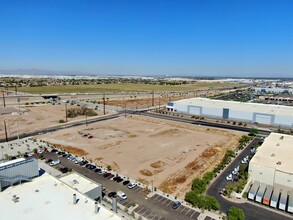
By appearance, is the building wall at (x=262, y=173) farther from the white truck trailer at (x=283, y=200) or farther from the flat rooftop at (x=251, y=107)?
the flat rooftop at (x=251, y=107)

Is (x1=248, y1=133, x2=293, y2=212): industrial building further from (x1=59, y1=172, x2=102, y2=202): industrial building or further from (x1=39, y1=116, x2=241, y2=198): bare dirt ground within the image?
(x1=59, y1=172, x2=102, y2=202): industrial building

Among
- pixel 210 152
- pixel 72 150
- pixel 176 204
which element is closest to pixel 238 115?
pixel 210 152

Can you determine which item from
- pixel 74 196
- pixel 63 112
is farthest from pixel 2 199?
pixel 63 112

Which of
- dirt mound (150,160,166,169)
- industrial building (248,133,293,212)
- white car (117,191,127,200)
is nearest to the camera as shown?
industrial building (248,133,293,212)

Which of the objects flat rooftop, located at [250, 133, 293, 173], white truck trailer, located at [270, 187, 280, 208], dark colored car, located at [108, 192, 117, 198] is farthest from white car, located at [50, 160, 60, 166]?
white truck trailer, located at [270, 187, 280, 208]

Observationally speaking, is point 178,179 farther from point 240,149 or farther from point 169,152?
point 240,149
